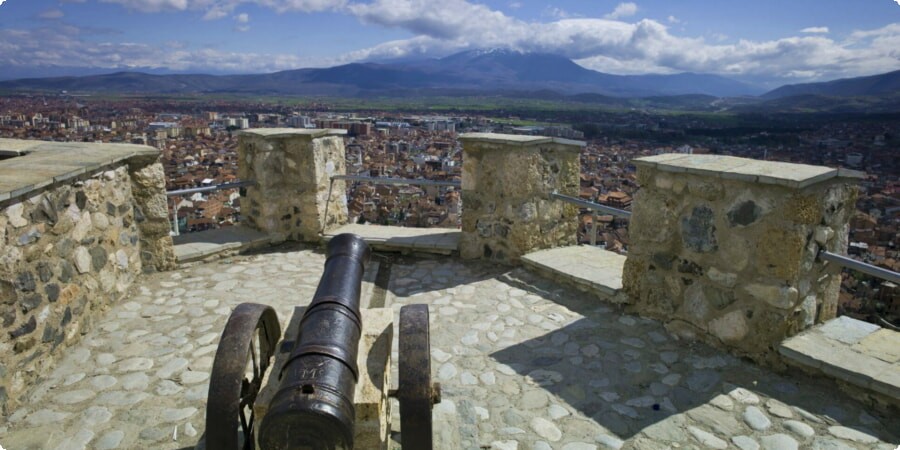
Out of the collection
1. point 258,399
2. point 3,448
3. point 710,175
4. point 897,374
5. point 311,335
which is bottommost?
point 3,448

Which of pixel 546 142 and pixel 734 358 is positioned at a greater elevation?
pixel 546 142

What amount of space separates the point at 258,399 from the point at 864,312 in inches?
191

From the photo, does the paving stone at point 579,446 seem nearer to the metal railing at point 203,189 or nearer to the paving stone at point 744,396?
the paving stone at point 744,396

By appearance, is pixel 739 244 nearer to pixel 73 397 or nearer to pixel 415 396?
pixel 415 396

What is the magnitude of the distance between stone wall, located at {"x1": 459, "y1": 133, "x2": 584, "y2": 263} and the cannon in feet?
9.94

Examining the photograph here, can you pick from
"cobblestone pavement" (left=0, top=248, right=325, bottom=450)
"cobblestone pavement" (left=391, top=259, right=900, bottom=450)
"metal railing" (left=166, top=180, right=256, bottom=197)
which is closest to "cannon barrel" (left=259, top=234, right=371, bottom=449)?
"cobblestone pavement" (left=391, top=259, right=900, bottom=450)

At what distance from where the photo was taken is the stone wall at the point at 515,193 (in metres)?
5.66

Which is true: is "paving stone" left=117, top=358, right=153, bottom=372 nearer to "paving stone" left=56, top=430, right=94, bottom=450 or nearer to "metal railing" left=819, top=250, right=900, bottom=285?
"paving stone" left=56, top=430, right=94, bottom=450

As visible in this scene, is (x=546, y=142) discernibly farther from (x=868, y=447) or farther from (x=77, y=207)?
(x=77, y=207)

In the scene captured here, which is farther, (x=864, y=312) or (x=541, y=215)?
(x=541, y=215)

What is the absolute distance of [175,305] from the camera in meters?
4.79

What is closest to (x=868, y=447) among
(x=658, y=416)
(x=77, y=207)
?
(x=658, y=416)

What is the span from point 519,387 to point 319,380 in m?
1.77

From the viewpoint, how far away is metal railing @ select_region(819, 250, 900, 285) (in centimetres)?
316
